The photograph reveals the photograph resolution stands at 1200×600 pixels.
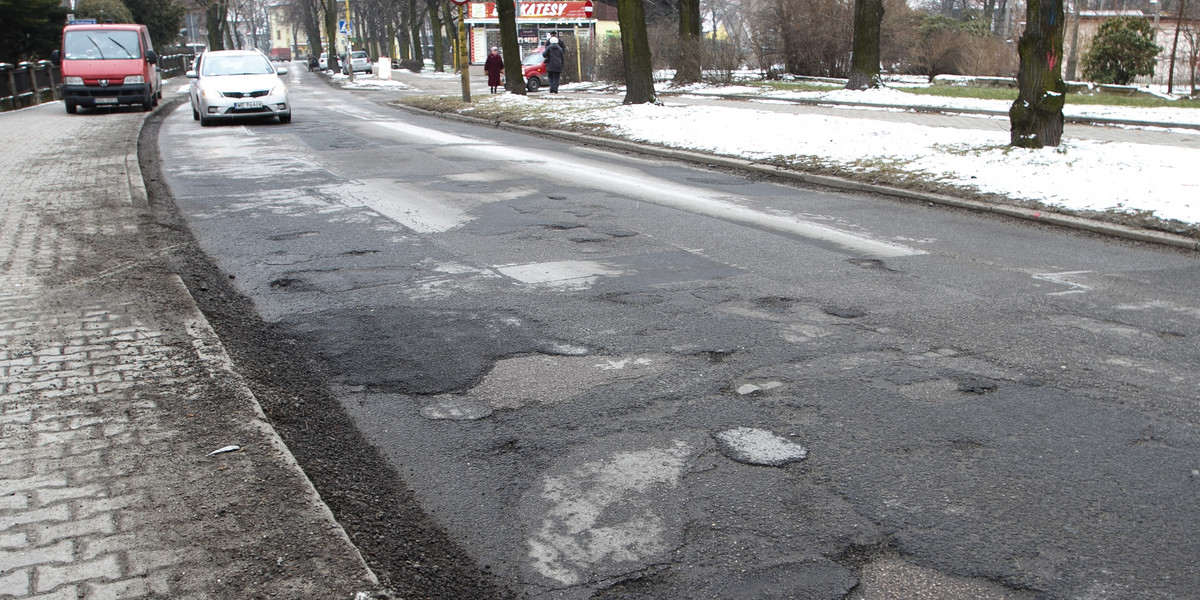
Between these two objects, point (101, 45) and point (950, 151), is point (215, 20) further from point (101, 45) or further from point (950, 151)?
point (950, 151)

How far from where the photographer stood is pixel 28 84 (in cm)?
3059

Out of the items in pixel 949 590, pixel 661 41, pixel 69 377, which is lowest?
pixel 949 590

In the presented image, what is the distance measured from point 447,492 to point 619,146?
14.1 metres

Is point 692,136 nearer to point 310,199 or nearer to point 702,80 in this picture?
point 310,199

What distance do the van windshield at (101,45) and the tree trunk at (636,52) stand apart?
13.5 m

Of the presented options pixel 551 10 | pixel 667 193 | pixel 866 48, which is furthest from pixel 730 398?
pixel 551 10

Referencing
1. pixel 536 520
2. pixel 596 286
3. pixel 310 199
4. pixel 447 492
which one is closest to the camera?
pixel 536 520

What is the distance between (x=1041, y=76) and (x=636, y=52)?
38.1 feet

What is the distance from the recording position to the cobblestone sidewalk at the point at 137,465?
3002 mm

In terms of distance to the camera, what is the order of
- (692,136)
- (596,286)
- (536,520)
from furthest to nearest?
(692,136)
(596,286)
(536,520)

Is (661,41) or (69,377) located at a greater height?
(661,41)

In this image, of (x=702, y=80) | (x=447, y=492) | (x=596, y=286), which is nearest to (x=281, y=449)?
(x=447, y=492)

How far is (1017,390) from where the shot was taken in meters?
4.75

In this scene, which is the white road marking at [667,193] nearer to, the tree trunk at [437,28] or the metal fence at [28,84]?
the metal fence at [28,84]
